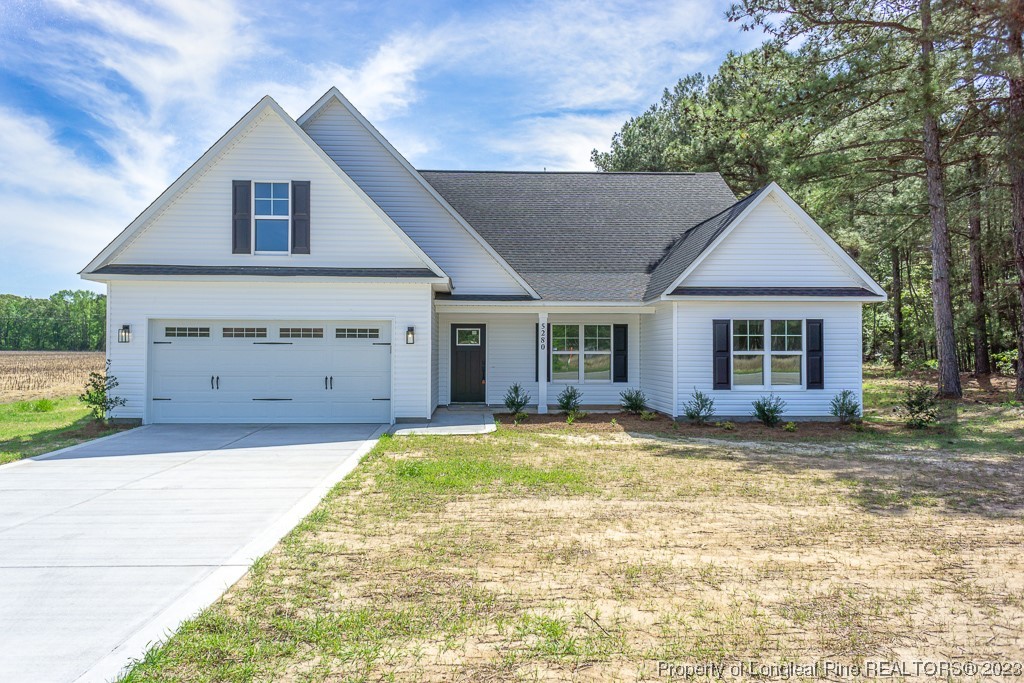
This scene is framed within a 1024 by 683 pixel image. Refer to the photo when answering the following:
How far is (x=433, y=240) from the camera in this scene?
15562mm

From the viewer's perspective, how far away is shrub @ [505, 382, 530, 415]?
582 inches

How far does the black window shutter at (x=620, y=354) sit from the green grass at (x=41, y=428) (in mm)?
11674

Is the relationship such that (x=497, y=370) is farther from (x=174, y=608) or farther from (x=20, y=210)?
(x=20, y=210)

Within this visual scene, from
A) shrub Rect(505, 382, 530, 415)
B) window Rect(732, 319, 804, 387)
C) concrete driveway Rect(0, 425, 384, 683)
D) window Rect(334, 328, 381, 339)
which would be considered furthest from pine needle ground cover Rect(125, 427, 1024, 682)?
shrub Rect(505, 382, 530, 415)

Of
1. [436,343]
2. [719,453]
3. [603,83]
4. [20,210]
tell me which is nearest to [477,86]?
[603,83]

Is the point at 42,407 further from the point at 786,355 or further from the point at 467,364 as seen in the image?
the point at 786,355

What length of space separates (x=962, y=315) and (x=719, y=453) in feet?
57.0

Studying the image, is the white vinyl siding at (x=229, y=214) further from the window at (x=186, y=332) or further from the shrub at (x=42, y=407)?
the shrub at (x=42, y=407)

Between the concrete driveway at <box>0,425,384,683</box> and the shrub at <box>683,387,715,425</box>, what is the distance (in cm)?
716

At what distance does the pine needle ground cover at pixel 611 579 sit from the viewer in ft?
11.8

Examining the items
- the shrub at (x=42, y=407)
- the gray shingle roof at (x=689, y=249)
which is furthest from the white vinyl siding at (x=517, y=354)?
the shrub at (x=42, y=407)

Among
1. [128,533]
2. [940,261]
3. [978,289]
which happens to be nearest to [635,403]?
[940,261]

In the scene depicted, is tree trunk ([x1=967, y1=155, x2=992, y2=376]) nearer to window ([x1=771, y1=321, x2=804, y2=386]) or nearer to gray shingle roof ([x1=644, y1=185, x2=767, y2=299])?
gray shingle roof ([x1=644, y1=185, x2=767, y2=299])

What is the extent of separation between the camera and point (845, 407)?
1376 cm
